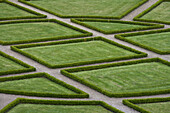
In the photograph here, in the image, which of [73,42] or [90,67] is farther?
[73,42]

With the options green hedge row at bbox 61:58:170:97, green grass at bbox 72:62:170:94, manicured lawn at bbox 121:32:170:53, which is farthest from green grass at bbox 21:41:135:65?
manicured lawn at bbox 121:32:170:53

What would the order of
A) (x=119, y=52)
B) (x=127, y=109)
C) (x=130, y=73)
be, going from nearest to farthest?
(x=127, y=109) → (x=130, y=73) → (x=119, y=52)

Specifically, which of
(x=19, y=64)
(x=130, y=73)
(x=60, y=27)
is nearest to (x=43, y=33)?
(x=60, y=27)

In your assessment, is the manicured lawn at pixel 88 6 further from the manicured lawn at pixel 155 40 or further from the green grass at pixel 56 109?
the green grass at pixel 56 109

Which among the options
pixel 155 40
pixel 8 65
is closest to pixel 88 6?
pixel 155 40

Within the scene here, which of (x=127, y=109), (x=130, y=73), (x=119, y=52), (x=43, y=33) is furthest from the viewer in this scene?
(x=43, y=33)

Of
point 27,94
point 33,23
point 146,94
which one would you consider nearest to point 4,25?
point 33,23

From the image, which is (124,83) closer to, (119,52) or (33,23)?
(119,52)

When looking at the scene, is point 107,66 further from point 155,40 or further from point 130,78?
point 155,40

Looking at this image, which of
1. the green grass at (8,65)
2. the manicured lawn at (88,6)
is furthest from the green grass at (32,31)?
the green grass at (8,65)
